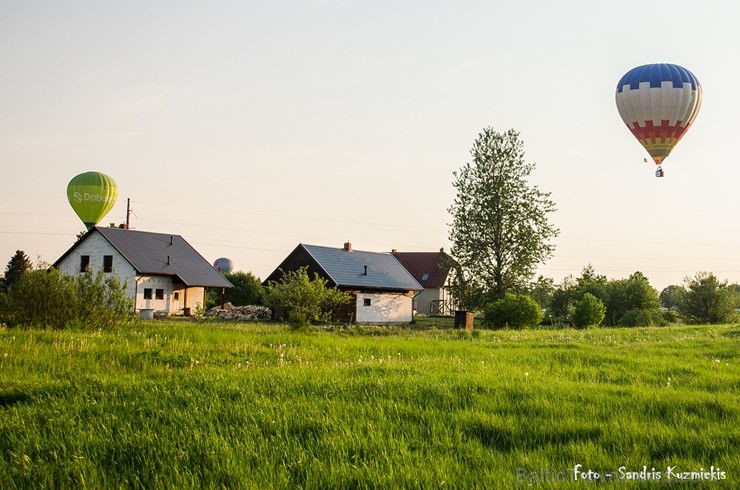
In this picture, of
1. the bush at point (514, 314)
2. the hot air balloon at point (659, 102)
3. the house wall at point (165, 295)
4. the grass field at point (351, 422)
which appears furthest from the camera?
the house wall at point (165, 295)

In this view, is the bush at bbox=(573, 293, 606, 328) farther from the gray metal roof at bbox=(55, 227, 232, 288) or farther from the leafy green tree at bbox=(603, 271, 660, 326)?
the gray metal roof at bbox=(55, 227, 232, 288)

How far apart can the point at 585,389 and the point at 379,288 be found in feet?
131

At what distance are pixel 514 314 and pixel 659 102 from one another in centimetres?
1288

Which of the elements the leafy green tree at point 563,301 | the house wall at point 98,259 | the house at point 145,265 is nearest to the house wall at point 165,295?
the house at point 145,265

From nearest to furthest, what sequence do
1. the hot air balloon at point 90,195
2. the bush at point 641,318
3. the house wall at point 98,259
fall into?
the bush at point 641,318
the house wall at point 98,259
the hot air balloon at point 90,195

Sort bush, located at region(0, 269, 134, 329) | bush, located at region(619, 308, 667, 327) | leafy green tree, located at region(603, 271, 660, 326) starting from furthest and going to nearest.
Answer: leafy green tree, located at region(603, 271, 660, 326) → bush, located at region(619, 308, 667, 327) → bush, located at region(0, 269, 134, 329)

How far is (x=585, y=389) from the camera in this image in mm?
10094

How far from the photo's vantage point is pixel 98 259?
48.4 meters

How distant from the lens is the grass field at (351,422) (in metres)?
6.21

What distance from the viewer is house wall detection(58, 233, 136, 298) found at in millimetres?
47219

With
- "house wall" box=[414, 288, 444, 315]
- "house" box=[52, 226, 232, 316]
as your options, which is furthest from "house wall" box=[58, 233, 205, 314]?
"house wall" box=[414, 288, 444, 315]

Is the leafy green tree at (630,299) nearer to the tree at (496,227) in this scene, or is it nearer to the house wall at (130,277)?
the tree at (496,227)

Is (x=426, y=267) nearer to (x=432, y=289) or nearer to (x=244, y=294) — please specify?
(x=432, y=289)

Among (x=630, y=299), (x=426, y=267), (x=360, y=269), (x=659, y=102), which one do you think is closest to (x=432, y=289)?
(x=426, y=267)
